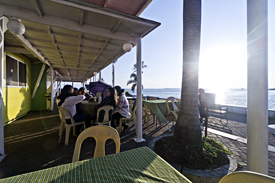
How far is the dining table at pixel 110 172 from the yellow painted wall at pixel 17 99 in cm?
564

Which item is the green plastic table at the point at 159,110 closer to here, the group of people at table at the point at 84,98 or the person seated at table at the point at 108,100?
the group of people at table at the point at 84,98

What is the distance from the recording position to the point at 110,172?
788 mm

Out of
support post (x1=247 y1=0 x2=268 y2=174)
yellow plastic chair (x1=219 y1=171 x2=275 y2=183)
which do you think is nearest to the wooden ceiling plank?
support post (x1=247 y1=0 x2=268 y2=174)

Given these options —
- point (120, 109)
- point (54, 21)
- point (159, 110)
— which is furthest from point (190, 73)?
point (54, 21)

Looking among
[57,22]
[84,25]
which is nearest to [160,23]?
[84,25]

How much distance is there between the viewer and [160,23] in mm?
3072

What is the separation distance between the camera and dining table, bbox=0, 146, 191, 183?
2.37 ft

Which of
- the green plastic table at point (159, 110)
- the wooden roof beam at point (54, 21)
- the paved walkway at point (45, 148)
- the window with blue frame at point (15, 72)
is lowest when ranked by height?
the paved walkway at point (45, 148)

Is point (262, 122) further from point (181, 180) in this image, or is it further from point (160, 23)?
point (160, 23)

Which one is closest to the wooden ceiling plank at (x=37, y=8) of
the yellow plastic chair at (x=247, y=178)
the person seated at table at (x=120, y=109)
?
the person seated at table at (x=120, y=109)

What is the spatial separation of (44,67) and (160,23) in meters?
7.51

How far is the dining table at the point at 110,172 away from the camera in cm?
72

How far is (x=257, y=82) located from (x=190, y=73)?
1.41 metres

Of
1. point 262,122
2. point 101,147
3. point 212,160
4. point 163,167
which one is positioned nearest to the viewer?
point 163,167
